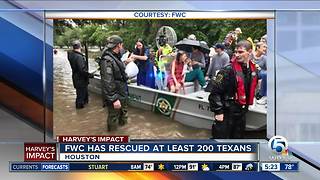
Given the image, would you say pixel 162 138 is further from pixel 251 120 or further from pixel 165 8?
pixel 165 8

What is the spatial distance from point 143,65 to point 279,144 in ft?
3.56

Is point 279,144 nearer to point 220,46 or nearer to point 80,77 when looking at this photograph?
point 220,46

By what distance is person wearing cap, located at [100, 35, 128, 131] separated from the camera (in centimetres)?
311

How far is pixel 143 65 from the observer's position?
3.11 metres

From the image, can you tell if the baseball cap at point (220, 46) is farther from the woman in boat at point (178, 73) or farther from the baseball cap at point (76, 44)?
the baseball cap at point (76, 44)

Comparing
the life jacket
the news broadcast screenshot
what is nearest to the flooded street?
the news broadcast screenshot

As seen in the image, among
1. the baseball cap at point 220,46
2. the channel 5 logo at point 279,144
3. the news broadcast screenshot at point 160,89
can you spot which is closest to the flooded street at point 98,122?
the news broadcast screenshot at point 160,89

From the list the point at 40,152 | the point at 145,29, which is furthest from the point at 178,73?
the point at 40,152

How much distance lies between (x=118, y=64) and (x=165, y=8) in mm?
503

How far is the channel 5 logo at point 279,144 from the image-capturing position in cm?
309

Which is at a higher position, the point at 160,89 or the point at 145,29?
the point at 145,29

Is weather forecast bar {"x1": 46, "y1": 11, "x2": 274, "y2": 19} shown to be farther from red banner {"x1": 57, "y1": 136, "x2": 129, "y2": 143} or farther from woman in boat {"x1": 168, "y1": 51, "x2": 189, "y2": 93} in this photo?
red banner {"x1": 57, "y1": 136, "x2": 129, "y2": 143}

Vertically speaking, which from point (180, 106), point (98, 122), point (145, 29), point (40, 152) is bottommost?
point (40, 152)

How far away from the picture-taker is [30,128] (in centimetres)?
310
